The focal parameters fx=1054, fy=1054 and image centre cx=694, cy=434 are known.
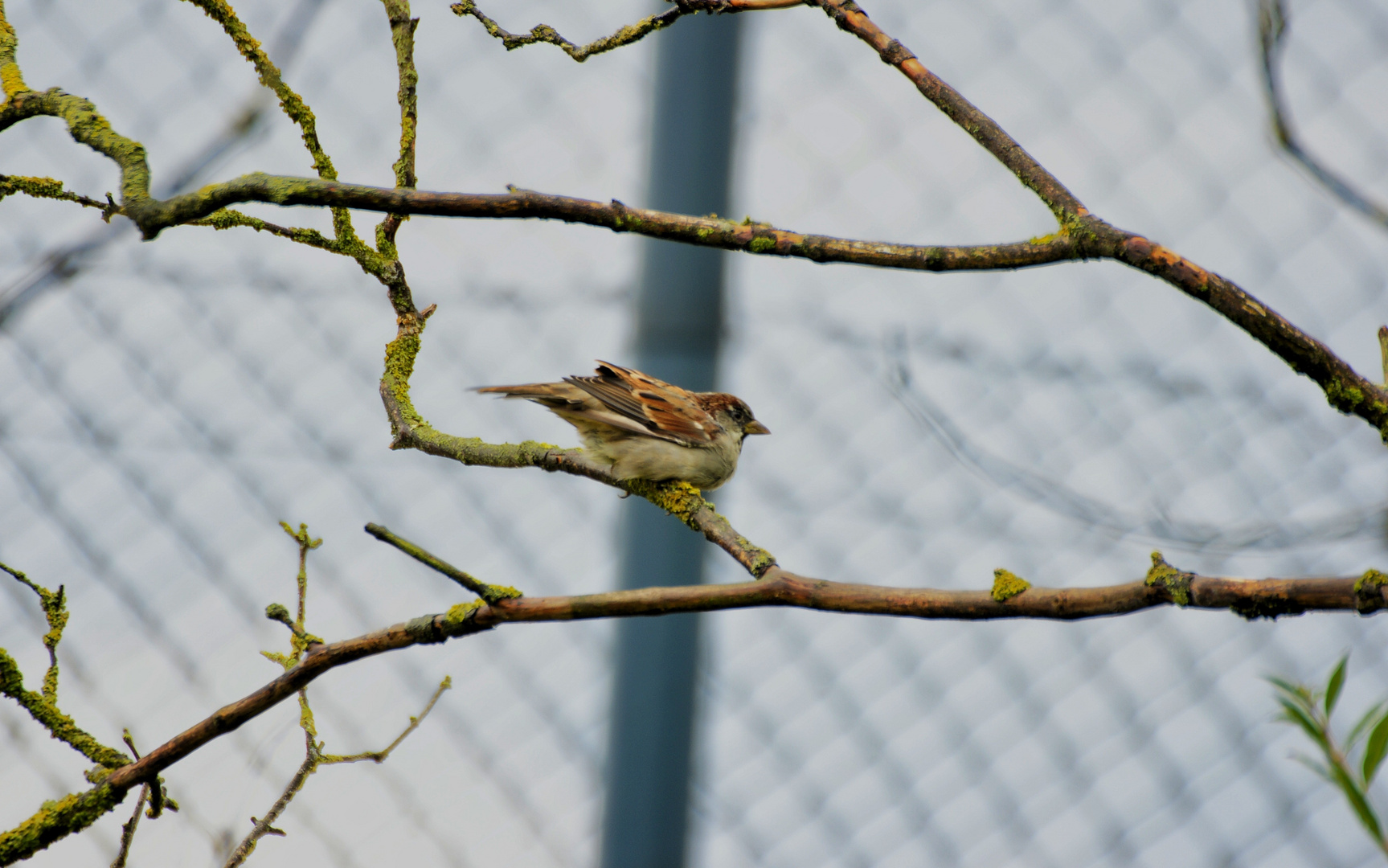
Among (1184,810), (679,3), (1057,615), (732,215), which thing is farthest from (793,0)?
(1184,810)

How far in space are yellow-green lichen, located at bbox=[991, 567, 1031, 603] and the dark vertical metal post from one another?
1541 mm

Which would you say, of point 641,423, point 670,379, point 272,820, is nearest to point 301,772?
point 272,820

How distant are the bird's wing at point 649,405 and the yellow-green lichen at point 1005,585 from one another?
102cm

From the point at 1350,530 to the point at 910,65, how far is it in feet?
1.98

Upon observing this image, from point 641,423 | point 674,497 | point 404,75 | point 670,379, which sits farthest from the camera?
point 670,379

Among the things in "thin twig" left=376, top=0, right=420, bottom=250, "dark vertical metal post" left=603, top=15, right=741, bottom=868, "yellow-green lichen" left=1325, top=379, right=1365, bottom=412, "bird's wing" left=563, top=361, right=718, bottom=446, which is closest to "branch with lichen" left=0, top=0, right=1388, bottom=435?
"yellow-green lichen" left=1325, top=379, right=1365, bottom=412

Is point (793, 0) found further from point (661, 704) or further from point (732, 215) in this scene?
point (661, 704)

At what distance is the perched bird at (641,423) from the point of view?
161cm

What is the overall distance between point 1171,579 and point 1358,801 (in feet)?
0.88

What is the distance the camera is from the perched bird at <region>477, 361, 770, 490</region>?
1608mm

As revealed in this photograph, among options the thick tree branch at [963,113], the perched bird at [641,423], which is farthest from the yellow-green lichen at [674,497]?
the thick tree branch at [963,113]

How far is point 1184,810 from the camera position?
2688mm

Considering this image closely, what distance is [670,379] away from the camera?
2.26 metres

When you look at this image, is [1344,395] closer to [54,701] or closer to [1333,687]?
[1333,687]
